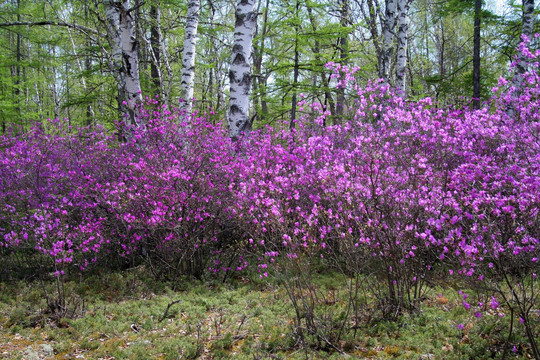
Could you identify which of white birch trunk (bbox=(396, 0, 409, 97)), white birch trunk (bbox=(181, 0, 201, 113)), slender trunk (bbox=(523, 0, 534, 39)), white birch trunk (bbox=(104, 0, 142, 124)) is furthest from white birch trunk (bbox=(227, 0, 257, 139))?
slender trunk (bbox=(523, 0, 534, 39))

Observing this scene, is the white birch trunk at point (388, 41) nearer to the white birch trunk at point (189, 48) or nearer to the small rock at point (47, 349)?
the white birch trunk at point (189, 48)

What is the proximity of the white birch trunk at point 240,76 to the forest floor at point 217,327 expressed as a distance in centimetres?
298

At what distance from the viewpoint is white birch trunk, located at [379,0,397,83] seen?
9.04 meters

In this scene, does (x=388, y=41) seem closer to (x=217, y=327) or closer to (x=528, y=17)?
(x=528, y=17)

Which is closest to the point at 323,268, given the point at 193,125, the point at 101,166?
the point at 193,125

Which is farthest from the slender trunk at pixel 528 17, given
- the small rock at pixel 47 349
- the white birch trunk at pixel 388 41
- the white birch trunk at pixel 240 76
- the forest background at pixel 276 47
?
the small rock at pixel 47 349

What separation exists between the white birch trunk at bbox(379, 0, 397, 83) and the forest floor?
5.60 metres

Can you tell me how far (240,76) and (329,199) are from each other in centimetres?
397

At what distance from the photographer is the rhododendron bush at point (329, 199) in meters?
3.37

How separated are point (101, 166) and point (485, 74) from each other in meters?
11.6

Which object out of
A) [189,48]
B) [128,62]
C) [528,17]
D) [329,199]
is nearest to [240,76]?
[189,48]

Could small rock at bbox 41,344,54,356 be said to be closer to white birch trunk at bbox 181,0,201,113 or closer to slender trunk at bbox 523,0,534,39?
white birch trunk at bbox 181,0,201,113

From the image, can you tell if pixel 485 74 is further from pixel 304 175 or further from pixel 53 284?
pixel 53 284

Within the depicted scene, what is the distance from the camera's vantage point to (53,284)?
5672mm
